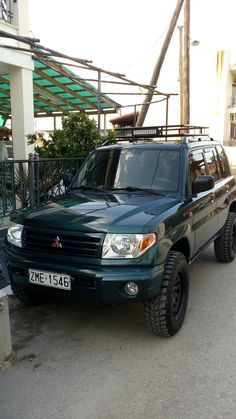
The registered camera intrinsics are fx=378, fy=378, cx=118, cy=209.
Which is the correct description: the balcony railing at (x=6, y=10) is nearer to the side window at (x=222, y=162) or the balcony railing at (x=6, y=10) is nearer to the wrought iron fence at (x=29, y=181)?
the wrought iron fence at (x=29, y=181)

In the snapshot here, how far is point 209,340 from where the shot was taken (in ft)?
11.3

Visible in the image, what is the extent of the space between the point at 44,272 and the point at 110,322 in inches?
39.5

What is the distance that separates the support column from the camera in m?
7.53

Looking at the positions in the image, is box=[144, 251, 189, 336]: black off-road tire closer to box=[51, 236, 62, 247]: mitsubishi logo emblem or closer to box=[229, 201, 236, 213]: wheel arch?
box=[51, 236, 62, 247]: mitsubishi logo emblem

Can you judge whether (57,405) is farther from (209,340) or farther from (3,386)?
(209,340)

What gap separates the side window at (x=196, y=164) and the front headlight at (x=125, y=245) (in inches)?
55.3

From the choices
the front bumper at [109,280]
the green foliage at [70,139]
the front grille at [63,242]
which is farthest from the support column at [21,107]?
the front bumper at [109,280]

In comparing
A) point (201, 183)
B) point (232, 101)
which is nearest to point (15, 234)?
point (201, 183)

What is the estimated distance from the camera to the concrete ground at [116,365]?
2.57m

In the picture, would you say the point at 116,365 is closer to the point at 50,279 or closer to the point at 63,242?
the point at 50,279

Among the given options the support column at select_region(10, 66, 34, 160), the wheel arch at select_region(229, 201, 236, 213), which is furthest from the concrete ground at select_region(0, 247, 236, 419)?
the support column at select_region(10, 66, 34, 160)

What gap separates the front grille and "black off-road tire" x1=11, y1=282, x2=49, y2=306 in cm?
64

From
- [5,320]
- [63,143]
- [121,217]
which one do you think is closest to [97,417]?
[5,320]

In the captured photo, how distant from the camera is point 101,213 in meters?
3.35
